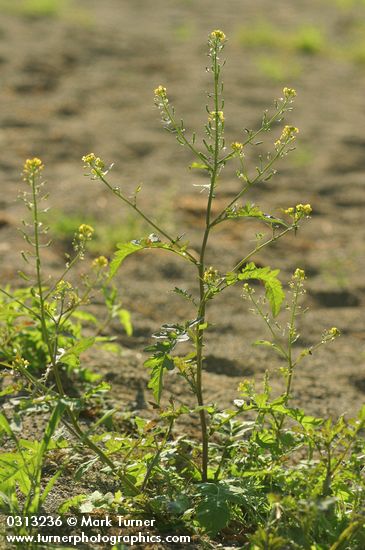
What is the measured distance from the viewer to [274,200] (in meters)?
4.82

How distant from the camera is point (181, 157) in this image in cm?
547

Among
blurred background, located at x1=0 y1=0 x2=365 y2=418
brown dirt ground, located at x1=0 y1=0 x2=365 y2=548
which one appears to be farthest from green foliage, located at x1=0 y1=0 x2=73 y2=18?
brown dirt ground, located at x1=0 y1=0 x2=365 y2=548

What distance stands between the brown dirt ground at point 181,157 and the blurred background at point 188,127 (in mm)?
12

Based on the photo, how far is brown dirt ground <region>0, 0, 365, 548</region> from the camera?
3.27 meters

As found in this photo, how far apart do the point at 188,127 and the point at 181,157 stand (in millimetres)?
533

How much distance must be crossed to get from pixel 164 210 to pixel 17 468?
276 cm

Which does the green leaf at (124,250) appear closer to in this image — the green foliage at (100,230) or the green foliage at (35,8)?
the green foliage at (100,230)

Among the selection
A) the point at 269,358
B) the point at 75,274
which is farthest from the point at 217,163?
the point at 75,274

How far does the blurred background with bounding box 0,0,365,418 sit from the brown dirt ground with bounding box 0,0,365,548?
0.04 feet

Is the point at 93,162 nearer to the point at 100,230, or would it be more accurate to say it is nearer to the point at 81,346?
the point at 81,346

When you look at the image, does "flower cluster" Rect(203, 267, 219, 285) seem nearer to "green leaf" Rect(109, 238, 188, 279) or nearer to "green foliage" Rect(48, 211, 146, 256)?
"green leaf" Rect(109, 238, 188, 279)

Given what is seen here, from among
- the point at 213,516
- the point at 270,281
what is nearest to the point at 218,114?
the point at 270,281

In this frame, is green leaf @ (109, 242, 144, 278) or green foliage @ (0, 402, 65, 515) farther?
green leaf @ (109, 242, 144, 278)

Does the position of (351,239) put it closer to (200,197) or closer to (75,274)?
(200,197)
